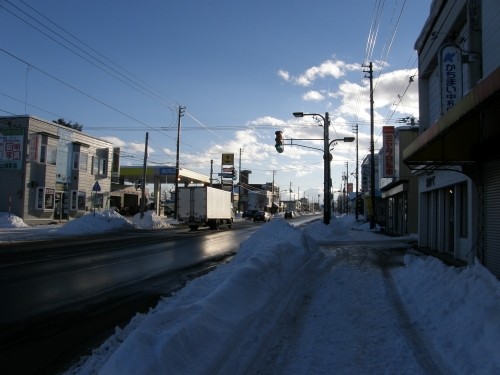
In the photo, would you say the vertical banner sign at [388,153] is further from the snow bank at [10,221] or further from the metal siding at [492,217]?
the snow bank at [10,221]

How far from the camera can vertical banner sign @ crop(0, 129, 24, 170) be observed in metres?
36.2

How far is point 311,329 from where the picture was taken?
23.5ft

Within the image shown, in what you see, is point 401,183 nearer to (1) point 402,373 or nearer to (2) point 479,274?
(2) point 479,274

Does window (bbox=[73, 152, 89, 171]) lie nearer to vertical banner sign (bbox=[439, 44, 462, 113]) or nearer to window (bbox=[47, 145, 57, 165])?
window (bbox=[47, 145, 57, 165])

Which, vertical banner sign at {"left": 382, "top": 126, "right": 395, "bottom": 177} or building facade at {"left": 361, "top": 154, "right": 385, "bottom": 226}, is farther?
building facade at {"left": 361, "top": 154, "right": 385, "bottom": 226}

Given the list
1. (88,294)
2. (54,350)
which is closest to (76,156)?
(88,294)

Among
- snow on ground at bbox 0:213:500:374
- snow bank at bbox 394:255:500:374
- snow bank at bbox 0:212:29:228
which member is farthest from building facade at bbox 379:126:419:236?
snow bank at bbox 0:212:29:228

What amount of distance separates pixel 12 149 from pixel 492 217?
33.6 meters

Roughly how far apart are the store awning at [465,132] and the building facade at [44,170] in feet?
84.0

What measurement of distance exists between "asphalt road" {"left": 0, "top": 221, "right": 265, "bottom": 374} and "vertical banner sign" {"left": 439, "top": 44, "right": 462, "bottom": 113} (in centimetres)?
885

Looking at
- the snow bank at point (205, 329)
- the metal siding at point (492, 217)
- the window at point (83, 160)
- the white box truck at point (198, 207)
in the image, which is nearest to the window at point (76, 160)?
the window at point (83, 160)

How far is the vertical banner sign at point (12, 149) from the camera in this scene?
3622 cm

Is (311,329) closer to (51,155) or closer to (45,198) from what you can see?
(45,198)

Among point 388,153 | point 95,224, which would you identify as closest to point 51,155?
point 95,224
